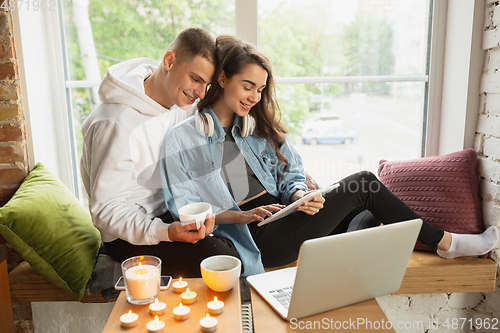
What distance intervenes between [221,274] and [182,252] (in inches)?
17.5

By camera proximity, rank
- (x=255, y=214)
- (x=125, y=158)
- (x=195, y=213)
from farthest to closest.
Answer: (x=255, y=214), (x=125, y=158), (x=195, y=213)

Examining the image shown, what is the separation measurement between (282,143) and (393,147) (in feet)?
2.30

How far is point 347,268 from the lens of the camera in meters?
0.92

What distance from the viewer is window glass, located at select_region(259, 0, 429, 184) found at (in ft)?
6.40

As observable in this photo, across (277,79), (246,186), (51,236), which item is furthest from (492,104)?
(51,236)

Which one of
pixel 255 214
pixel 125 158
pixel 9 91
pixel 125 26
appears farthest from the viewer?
pixel 125 26

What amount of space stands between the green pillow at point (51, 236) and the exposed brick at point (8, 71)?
17.9 inches

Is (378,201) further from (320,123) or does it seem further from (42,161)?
(42,161)

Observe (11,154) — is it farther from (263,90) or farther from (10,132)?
(263,90)

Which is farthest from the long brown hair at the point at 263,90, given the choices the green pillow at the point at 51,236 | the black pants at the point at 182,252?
the green pillow at the point at 51,236

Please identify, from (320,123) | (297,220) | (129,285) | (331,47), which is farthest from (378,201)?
(129,285)

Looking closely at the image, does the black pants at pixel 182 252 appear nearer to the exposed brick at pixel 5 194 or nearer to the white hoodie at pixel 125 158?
the white hoodie at pixel 125 158

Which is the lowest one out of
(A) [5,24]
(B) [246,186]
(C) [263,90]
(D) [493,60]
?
(B) [246,186]

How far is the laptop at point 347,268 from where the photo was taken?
87 cm
